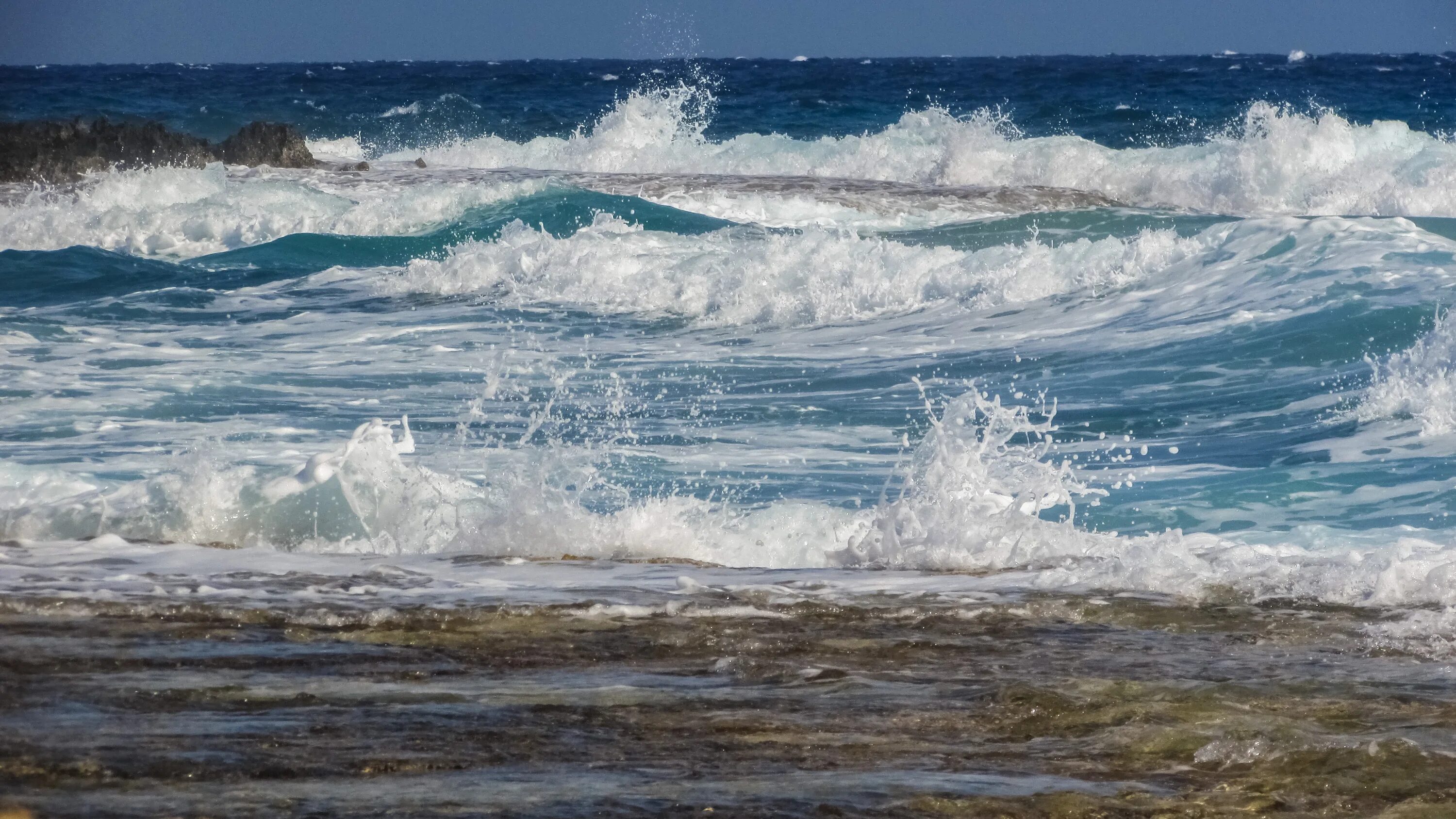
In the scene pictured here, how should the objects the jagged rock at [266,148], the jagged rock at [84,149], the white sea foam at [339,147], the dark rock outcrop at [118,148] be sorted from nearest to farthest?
the jagged rock at [84,149] → the dark rock outcrop at [118,148] → the jagged rock at [266,148] → the white sea foam at [339,147]

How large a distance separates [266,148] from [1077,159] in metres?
13.0

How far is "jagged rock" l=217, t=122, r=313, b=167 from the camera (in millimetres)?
25828

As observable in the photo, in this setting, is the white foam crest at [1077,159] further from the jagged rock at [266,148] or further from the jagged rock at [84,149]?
the jagged rock at [84,149]

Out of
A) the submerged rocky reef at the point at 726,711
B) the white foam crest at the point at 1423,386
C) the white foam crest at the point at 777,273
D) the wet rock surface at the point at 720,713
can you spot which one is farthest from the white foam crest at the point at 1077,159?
the wet rock surface at the point at 720,713

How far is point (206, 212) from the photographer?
20406 millimetres

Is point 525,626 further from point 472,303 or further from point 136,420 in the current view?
point 472,303

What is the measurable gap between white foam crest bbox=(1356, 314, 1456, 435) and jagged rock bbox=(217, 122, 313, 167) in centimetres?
1971

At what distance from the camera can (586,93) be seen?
155ft

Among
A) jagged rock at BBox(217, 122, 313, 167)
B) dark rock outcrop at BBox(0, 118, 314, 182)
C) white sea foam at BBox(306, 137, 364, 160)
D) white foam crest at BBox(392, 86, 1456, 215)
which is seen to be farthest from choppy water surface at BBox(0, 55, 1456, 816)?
white sea foam at BBox(306, 137, 364, 160)

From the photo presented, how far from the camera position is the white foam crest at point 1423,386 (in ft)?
27.8

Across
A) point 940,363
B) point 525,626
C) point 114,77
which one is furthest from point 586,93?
point 525,626

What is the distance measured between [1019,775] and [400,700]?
146 centimetres

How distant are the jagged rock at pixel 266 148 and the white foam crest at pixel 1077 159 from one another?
5.10 metres

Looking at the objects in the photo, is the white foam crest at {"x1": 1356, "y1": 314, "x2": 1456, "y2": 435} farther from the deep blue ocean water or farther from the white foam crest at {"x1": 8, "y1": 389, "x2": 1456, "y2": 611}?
the white foam crest at {"x1": 8, "y1": 389, "x2": 1456, "y2": 611}
